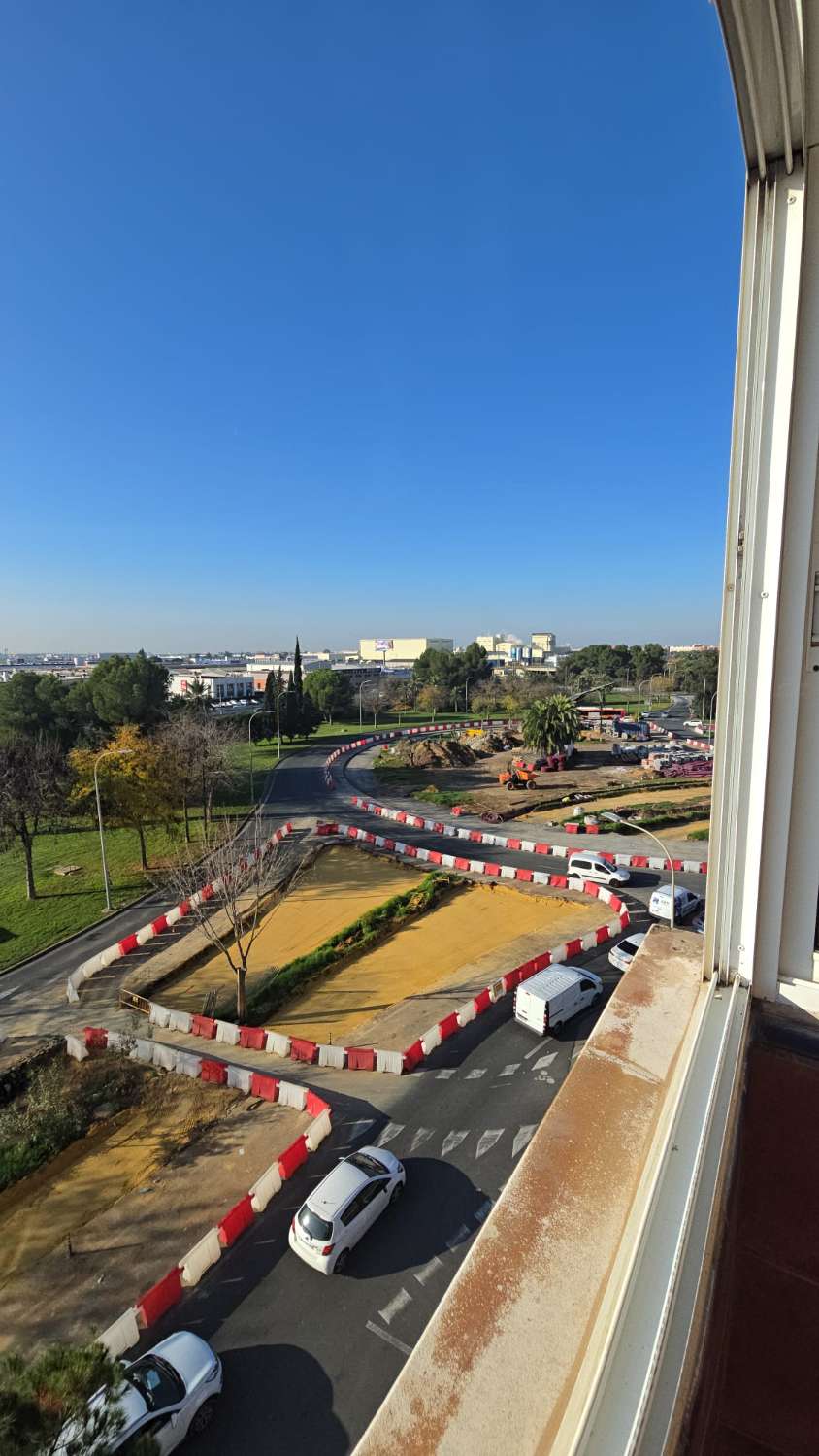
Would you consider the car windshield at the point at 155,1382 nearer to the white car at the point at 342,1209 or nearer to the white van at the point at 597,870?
the white car at the point at 342,1209

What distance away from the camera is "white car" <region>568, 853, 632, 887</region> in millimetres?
20078

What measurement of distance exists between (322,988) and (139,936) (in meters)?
6.12

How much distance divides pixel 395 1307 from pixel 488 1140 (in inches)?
107

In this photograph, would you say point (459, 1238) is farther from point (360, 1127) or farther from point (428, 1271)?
point (360, 1127)

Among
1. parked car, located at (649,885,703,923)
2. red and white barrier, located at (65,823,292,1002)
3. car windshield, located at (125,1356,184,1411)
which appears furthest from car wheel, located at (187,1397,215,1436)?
parked car, located at (649,885,703,923)

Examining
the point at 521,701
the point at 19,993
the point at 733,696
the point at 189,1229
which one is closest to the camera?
the point at 733,696

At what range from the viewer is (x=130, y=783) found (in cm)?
2217

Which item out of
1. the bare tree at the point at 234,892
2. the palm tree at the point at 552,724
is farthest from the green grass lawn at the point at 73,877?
the palm tree at the point at 552,724

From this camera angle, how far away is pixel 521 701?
6662 centimetres

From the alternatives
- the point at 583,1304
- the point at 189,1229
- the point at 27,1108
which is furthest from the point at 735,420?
the point at 27,1108

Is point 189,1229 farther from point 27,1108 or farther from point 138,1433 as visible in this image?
point 27,1108

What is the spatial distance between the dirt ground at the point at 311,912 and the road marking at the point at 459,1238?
8763 mm

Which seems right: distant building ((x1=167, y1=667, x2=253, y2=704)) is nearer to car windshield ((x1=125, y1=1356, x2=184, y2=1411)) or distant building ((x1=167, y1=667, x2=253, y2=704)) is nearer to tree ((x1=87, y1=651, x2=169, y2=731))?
tree ((x1=87, y1=651, x2=169, y2=731))

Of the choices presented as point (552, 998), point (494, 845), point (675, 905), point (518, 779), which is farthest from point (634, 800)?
point (552, 998)
